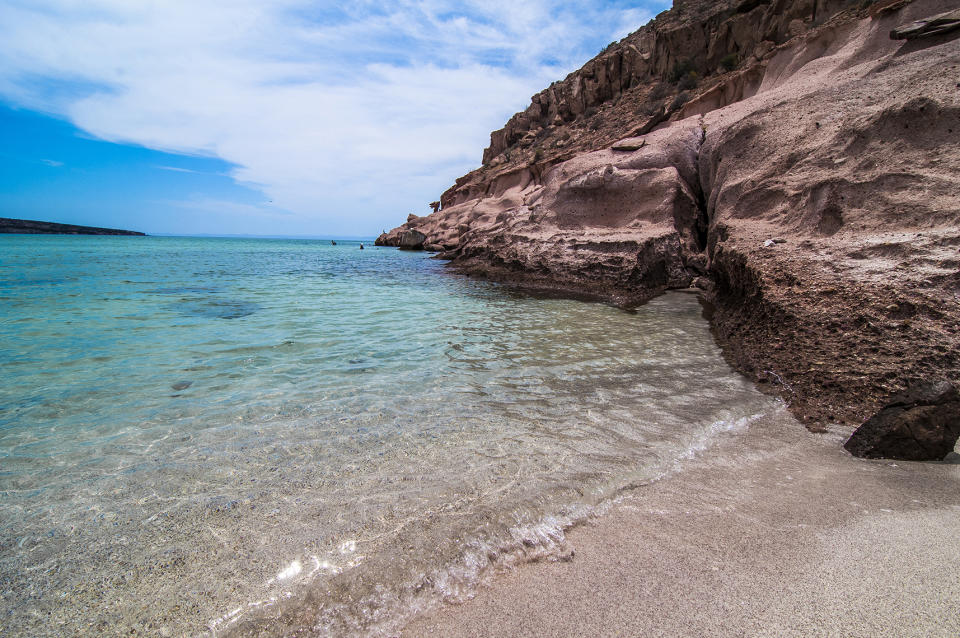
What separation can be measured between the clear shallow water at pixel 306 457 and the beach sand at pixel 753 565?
0.63 ft

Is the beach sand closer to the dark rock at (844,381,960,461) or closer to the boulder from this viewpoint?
the dark rock at (844,381,960,461)

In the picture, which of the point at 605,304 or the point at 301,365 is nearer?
the point at 301,365

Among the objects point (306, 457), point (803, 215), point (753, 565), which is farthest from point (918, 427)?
point (803, 215)

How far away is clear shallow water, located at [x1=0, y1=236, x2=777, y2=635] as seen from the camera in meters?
1.91

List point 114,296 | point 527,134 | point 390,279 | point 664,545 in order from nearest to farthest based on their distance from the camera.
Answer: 1. point 664,545
2. point 114,296
3. point 390,279
4. point 527,134

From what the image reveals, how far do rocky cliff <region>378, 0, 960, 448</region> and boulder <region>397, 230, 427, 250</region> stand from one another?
20.0 meters

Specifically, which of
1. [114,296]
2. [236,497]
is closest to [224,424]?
[236,497]

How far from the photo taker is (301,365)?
5.11 meters

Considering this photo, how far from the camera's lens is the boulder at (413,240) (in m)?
38.5

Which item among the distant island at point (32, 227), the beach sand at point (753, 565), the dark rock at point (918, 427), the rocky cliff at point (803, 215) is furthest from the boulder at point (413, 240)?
the distant island at point (32, 227)

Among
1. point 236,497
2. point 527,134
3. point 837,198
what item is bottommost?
point 236,497

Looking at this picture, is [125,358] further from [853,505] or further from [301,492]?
[853,505]

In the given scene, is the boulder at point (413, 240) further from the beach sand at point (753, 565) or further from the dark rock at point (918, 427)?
the beach sand at point (753, 565)

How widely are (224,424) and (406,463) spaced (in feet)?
5.92
